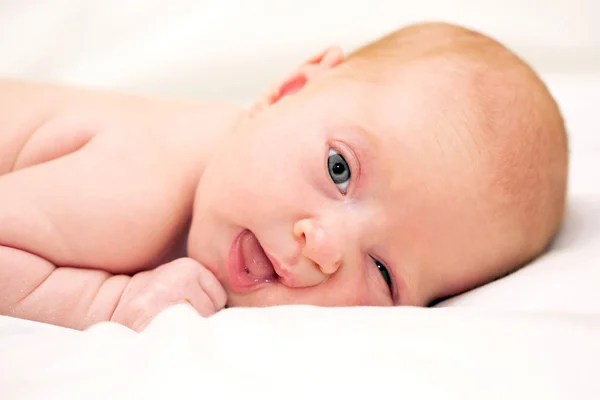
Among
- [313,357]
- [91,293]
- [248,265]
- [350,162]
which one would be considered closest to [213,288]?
[248,265]

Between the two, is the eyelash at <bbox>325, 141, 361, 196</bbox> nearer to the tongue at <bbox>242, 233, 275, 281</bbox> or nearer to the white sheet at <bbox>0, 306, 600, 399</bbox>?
the tongue at <bbox>242, 233, 275, 281</bbox>

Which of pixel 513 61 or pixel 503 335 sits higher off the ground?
pixel 513 61

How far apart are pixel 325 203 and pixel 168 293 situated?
287mm

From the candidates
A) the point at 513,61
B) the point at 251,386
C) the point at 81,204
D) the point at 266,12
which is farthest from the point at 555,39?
the point at 251,386

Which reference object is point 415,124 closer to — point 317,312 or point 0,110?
point 317,312

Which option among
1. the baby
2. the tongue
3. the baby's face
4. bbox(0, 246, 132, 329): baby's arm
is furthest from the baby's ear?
bbox(0, 246, 132, 329): baby's arm

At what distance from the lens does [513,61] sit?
3.90 feet

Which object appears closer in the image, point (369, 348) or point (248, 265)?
point (369, 348)

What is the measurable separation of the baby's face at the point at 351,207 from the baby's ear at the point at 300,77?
0.15 m

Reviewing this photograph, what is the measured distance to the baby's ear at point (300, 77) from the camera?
1.27m

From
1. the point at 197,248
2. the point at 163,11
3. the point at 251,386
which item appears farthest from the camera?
the point at 163,11

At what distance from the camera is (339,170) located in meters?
1.06

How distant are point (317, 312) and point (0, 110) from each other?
0.87m

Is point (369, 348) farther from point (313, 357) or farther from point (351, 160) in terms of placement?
Answer: point (351, 160)
